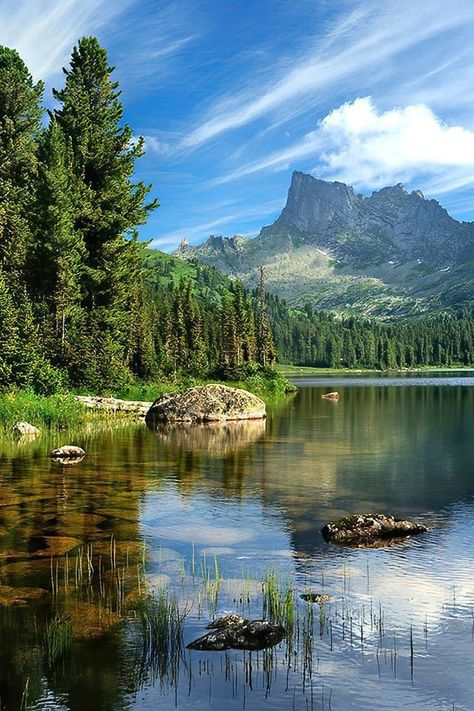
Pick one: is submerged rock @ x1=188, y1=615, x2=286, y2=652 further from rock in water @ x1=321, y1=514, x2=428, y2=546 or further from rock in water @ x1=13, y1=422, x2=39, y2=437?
rock in water @ x1=13, y1=422, x2=39, y2=437

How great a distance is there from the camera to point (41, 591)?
37.7 ft

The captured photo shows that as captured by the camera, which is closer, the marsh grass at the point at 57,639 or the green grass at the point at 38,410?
the marsh grass at the point at 57,639

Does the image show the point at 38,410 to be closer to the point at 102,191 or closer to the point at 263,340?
the point at 102,191

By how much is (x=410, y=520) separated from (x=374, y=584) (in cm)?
551

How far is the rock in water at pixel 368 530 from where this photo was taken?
15.1 metres

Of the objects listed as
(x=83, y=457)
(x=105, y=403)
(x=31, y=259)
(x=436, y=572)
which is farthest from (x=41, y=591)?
(x=31, y=259)

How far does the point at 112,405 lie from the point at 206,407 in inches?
293

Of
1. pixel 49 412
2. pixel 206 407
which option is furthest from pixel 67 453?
pixel 206 407

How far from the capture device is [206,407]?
162ft

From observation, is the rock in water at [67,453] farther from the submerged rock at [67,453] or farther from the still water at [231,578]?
the still water at [231,578]

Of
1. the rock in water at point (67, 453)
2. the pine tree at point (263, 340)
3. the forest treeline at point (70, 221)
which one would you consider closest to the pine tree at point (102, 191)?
the forest treeline at point (70, 221)

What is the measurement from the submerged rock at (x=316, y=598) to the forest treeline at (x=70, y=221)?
34002 mm

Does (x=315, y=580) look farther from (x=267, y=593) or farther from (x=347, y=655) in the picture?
(x=347, y=655)

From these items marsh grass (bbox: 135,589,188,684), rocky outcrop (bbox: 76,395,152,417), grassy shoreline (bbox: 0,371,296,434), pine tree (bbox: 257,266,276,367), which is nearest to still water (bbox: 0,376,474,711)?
marsh grass (bbox: 135,589,188,684)
